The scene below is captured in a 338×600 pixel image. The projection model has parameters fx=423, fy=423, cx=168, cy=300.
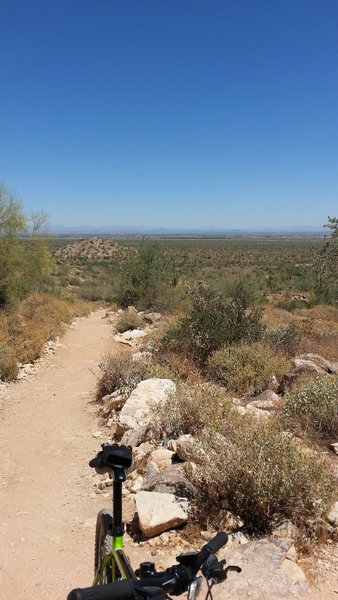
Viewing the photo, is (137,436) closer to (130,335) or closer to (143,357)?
(143,357)

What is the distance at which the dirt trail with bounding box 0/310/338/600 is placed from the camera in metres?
3.57

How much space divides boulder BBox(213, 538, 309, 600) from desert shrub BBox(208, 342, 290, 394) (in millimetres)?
3988

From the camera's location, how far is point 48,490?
16.8 feet

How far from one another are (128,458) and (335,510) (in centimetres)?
274

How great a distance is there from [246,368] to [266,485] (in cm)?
386

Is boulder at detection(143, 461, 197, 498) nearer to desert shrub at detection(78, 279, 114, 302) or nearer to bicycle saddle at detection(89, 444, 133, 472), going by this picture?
bicycle saddle at detection(89, 444, 133, 472)

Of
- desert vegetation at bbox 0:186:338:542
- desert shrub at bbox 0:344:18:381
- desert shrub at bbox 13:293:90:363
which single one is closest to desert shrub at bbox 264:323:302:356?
desert vegetation at bbox 0:186:338:542

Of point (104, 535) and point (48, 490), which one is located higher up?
point (104, 535)

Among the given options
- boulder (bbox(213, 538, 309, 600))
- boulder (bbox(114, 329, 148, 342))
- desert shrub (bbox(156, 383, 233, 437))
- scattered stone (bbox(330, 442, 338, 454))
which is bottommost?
boulder (bbox(114, 329, 148, 342))

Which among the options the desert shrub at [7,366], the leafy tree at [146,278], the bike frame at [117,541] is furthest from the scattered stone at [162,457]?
the leafy tree at [146,278]

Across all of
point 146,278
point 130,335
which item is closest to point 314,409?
point 130,335

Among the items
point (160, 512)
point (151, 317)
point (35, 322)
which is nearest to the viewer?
point (160, 512)

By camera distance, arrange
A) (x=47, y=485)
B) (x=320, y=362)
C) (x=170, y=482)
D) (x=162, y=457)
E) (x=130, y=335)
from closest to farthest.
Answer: (x=170, y=482) → (x=162, y=457) → (x=47, y=485) → (x=320, y=362) → (x=130, y=335)

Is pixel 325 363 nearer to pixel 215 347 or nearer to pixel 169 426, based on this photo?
pixel 215 347
